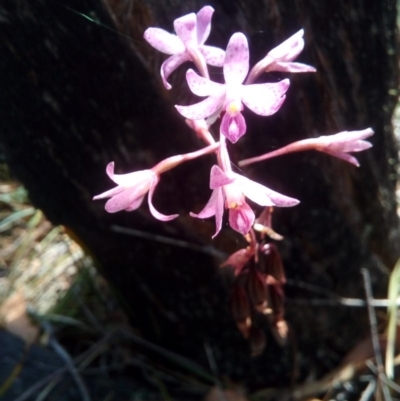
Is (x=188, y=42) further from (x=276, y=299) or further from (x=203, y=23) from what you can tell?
(x=276, y=299)

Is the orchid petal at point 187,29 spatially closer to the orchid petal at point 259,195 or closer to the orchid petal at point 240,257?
the orchid petal at point 259,195

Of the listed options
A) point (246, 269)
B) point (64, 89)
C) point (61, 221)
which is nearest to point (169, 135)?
point (64, 89)

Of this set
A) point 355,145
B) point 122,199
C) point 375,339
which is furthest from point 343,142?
point 375,339

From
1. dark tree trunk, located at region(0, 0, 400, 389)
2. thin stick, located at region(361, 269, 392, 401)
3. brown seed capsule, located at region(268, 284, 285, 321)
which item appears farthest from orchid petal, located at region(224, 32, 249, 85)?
thin stick, located at region(361, 269, 392, 401)

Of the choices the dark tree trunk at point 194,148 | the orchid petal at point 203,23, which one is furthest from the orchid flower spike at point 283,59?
the dark tree trunk at point 194,148

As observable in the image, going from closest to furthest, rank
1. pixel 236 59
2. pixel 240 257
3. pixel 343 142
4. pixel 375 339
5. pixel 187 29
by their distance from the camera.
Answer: pixel 236 59
pixel 187 29
pixel 343 142
pixel 240 257
pixel 375 339

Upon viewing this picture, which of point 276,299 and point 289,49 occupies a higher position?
point 289,49

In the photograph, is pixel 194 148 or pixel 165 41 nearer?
pixel 165 41
